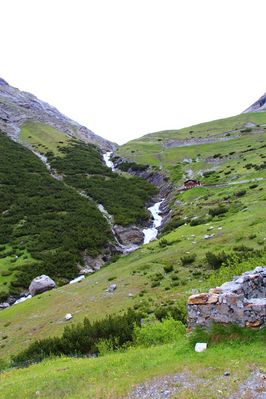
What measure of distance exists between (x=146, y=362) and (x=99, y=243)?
4275cm

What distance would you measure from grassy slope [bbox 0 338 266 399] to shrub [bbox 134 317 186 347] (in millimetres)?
1611

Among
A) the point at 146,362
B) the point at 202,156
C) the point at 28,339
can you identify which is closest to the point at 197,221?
the point at 28,339

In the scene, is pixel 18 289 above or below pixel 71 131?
below

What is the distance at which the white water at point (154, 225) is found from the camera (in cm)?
6258

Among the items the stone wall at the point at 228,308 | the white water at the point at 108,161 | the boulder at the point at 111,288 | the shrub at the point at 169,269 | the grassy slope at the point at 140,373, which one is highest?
the white water at the point at 108,161

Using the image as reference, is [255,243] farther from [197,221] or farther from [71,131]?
[71,131]

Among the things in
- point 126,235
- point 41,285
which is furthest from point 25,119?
point 41,285

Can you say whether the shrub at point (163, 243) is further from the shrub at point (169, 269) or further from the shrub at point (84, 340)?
the shrub at point (84, 340)

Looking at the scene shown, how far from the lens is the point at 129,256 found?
1745 inches

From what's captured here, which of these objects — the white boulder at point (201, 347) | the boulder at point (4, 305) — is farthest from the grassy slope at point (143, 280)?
the white boulder at point (201, 347)

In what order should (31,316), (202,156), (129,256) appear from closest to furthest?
1. (31,316)
2. (129,256)
3. (202,156)

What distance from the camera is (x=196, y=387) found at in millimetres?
12078

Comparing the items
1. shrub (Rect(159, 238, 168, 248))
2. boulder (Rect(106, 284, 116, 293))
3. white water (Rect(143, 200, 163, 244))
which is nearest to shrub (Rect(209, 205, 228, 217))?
white water (Rect(143, 200, 163, 244))

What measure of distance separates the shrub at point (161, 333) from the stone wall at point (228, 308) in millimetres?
3397
